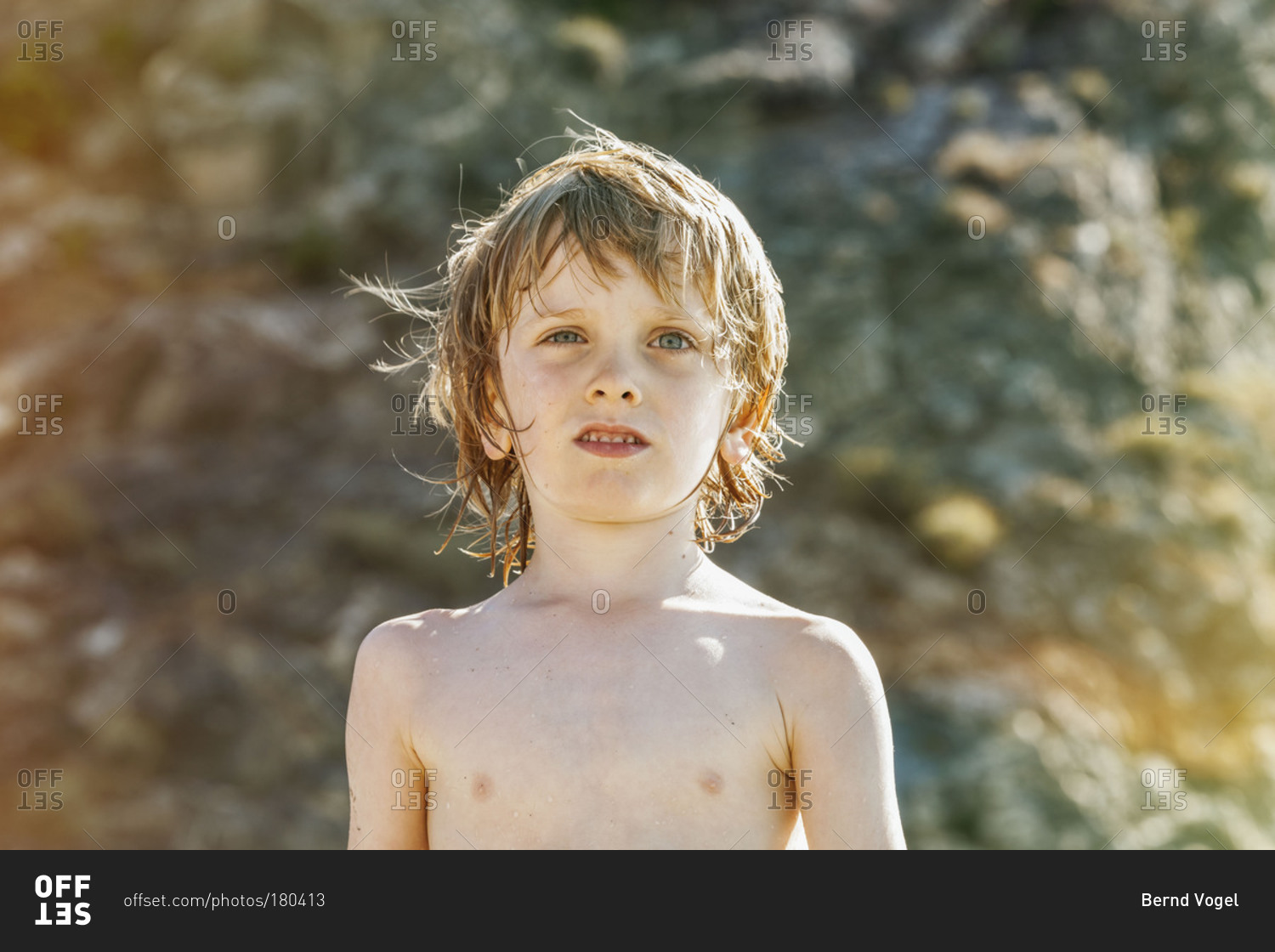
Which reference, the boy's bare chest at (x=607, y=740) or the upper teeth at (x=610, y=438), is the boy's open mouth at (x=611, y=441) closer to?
the upper teeth at (x=610, y=438)

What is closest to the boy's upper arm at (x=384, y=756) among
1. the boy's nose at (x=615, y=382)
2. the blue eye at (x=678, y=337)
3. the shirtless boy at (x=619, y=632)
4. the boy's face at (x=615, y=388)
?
the shirtless boy at (x=619, y=632)

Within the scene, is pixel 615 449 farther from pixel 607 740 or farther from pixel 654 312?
pixel 607 740

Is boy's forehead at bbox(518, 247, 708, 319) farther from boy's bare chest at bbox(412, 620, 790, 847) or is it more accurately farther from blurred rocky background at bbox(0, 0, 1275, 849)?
blurred rocky background at bbox(0, 0, 1275, 849)

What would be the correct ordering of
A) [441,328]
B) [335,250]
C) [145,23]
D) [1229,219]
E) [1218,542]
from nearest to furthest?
[441,328] < [1218,542] < [335,250] < [1229,219] < [145,23]

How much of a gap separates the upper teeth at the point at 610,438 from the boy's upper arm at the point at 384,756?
40 cm

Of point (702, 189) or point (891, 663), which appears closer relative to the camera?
point (702, 189)

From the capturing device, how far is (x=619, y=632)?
1.79m

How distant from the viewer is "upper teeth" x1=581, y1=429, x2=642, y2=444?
1.76 meters

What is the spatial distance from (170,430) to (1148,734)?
22.1 feet

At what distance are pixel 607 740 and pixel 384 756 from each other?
34 cm

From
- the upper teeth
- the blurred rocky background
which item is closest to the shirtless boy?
the upper teeth

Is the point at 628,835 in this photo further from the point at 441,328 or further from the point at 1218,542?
the point at 1218,542

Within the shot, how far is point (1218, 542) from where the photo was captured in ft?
28.2
